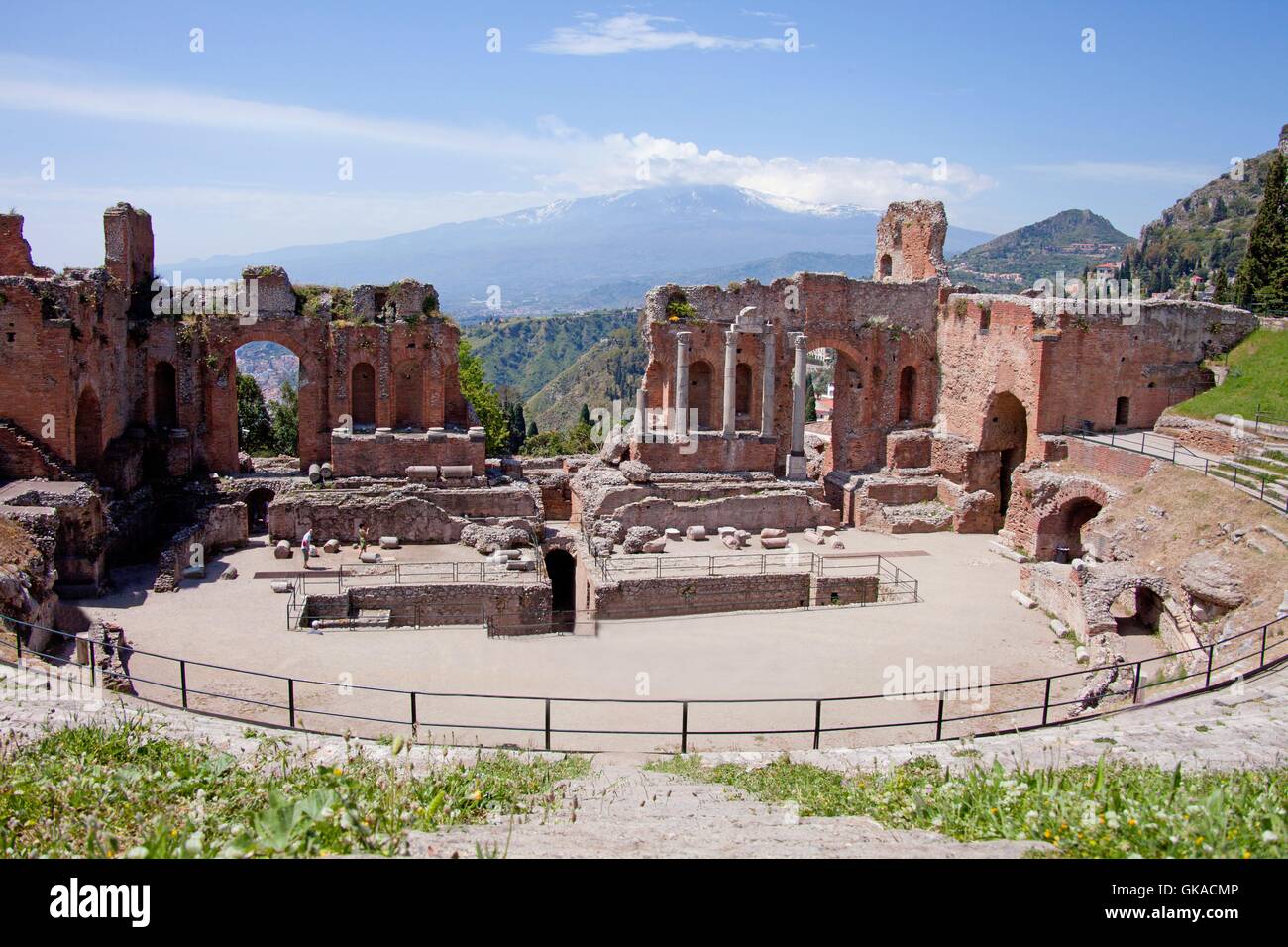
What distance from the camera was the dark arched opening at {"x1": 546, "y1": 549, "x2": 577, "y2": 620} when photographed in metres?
29.6

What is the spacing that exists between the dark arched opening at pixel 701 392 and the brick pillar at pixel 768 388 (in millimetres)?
2491

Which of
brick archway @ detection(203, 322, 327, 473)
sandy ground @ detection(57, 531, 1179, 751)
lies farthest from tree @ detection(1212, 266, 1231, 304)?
brick archway @ detection(203, 322, 327, 473)

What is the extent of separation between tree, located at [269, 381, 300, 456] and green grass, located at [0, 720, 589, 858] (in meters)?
40.6

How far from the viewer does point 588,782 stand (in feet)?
39.0

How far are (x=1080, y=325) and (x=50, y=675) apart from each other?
1155 inches

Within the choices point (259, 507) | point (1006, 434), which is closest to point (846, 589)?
point (1006, 434)

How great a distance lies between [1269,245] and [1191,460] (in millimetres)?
18671

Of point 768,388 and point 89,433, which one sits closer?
point 89,433

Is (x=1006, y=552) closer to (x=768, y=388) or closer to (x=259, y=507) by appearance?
(x=768, y=388)

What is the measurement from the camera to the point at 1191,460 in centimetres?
2703

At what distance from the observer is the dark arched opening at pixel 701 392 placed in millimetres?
35375

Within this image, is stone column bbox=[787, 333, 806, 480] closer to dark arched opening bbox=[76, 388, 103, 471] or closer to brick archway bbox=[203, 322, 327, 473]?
brick archway bbox=[203, 322, 327, 473]

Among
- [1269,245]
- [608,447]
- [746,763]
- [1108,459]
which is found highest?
[1269,245]
